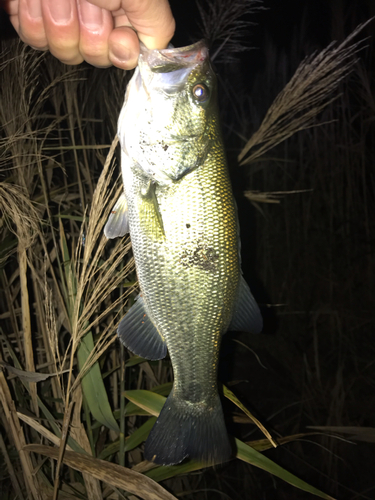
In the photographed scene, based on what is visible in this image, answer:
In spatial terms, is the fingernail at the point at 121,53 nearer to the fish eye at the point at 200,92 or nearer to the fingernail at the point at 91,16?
the fingernail at the point at 91,16

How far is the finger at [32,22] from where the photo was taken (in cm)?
96

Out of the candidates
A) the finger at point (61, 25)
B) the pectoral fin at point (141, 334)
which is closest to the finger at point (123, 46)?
the finger at point (61, 25)

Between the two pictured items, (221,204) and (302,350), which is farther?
(302,350)

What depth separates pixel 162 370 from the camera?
6.50ft

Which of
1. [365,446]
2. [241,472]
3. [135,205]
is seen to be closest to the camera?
[135,205]

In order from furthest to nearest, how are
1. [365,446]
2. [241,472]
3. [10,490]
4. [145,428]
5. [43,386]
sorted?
[365,446] → [241,472] → [10,490] → [43,386] → [145,428]

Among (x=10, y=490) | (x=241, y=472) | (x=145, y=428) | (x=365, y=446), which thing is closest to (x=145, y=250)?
(x=145, y=428)

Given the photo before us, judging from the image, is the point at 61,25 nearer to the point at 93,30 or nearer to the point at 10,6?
the point at 93,30

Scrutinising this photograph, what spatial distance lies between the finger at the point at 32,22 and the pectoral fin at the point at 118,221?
1.66 feet

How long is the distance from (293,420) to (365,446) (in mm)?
676

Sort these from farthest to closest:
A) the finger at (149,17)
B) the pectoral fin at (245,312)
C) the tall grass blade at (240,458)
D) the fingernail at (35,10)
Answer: the tall grass blade at (240,458), the pectoral fin at (245,312), the fingernail at (35,10), the finger at (149,17)

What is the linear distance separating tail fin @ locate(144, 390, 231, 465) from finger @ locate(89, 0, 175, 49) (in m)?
1.08

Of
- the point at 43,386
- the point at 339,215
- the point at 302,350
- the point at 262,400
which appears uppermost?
the point at 339,215

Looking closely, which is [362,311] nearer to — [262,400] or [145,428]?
[262,400]
